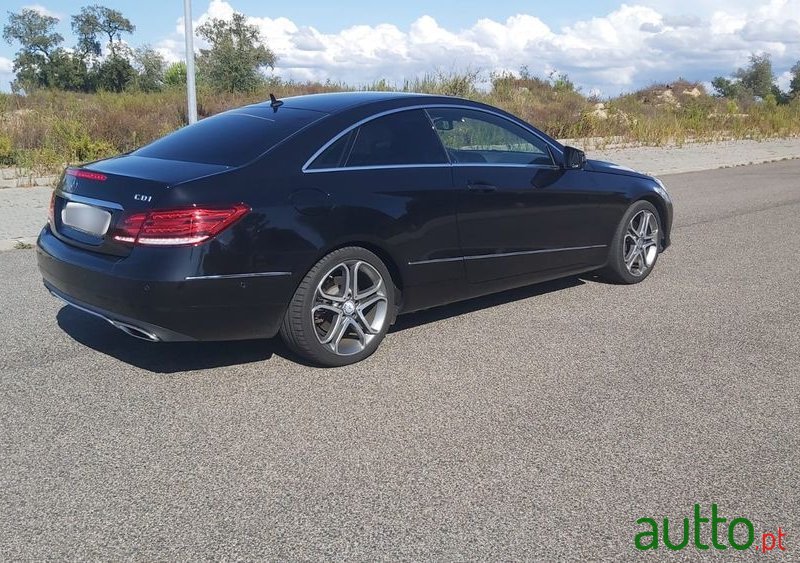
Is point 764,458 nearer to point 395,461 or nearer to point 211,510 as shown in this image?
point 395,461

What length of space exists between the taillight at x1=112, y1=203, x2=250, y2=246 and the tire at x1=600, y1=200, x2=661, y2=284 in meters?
3.81

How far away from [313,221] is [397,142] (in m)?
1.01

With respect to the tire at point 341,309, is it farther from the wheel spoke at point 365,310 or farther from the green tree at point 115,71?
the green tree at point 115,71

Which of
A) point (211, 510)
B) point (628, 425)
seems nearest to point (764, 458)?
point (628, 425)

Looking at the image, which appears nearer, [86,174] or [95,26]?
[86,174]

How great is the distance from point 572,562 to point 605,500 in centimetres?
52

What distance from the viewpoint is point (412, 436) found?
4.02 meters

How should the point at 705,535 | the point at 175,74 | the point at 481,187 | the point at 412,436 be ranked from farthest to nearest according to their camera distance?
the point at 175,74, the point at 481,187, the point at 412,436, the point at 705,535

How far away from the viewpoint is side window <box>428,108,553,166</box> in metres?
5.66

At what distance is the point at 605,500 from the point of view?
343 cm

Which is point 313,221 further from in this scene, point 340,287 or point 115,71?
point 115,71

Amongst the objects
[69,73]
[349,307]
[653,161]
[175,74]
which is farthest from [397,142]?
[69,73]

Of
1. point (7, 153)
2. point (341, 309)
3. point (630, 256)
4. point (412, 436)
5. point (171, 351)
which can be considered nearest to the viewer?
point (412, 436)

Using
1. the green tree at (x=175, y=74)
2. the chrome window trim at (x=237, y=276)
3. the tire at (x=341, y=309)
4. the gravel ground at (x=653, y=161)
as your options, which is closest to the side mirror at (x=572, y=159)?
the tire at (x=341, y=309)
